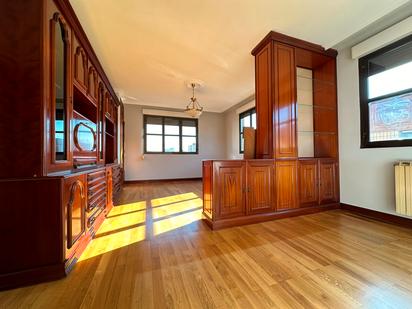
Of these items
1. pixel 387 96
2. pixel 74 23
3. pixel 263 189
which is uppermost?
pixel 74 23

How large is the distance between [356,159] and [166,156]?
5414mm

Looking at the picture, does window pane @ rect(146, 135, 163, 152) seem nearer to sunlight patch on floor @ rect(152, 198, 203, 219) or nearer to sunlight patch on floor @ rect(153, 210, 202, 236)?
sunlight patch on floor @ rect(152, 198, 203, 219)

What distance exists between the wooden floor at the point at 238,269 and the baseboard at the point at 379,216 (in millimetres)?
173

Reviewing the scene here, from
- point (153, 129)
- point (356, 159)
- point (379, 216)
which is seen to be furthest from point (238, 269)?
point (153, 129)

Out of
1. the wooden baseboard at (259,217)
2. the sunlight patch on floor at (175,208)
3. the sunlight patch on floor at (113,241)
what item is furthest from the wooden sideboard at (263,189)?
the sunlight patch on floor at (113,241)

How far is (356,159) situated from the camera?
9.04 feet

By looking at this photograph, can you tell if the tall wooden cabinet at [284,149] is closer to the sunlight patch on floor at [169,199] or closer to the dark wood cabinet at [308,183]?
the dark wood cabinet at [308,183]

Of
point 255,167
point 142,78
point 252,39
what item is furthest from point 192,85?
point 255,167

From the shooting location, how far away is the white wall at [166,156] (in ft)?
19.9

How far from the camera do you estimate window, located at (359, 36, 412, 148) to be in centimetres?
221

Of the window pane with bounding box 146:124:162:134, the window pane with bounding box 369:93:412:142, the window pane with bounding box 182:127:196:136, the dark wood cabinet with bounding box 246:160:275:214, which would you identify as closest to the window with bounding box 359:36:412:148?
the window pane with bounding box 369:93:412:142

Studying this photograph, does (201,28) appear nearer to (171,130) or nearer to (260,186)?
(260,186)

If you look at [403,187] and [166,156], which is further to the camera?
[166,156]

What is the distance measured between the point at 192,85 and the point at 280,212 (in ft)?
11.2
